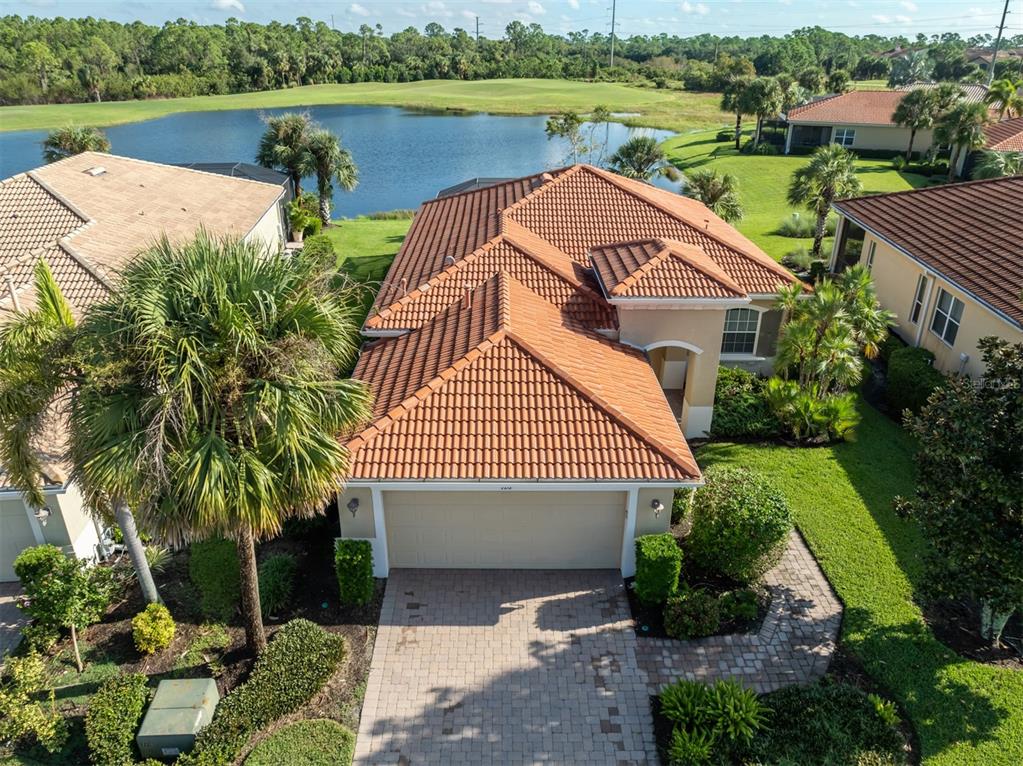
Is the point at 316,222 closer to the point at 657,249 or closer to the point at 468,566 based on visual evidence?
the point at 657,249

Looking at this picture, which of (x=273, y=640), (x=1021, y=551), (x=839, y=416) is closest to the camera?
(x=1021, y=551)

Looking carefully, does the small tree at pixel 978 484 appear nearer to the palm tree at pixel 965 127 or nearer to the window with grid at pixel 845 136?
the palm tree at pixel 965 127

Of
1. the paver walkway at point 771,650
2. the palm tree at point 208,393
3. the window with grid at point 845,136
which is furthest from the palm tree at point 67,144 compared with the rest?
the window with grid at point 845,136

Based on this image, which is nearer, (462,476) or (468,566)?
(462,476)

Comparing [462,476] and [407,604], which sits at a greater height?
[462,476]

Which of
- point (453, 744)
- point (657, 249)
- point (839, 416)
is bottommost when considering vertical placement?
point (453, 744)

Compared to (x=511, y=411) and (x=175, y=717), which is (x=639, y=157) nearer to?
(x=511, y=411)

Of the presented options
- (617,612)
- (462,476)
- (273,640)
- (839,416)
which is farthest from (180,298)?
(839,416)
